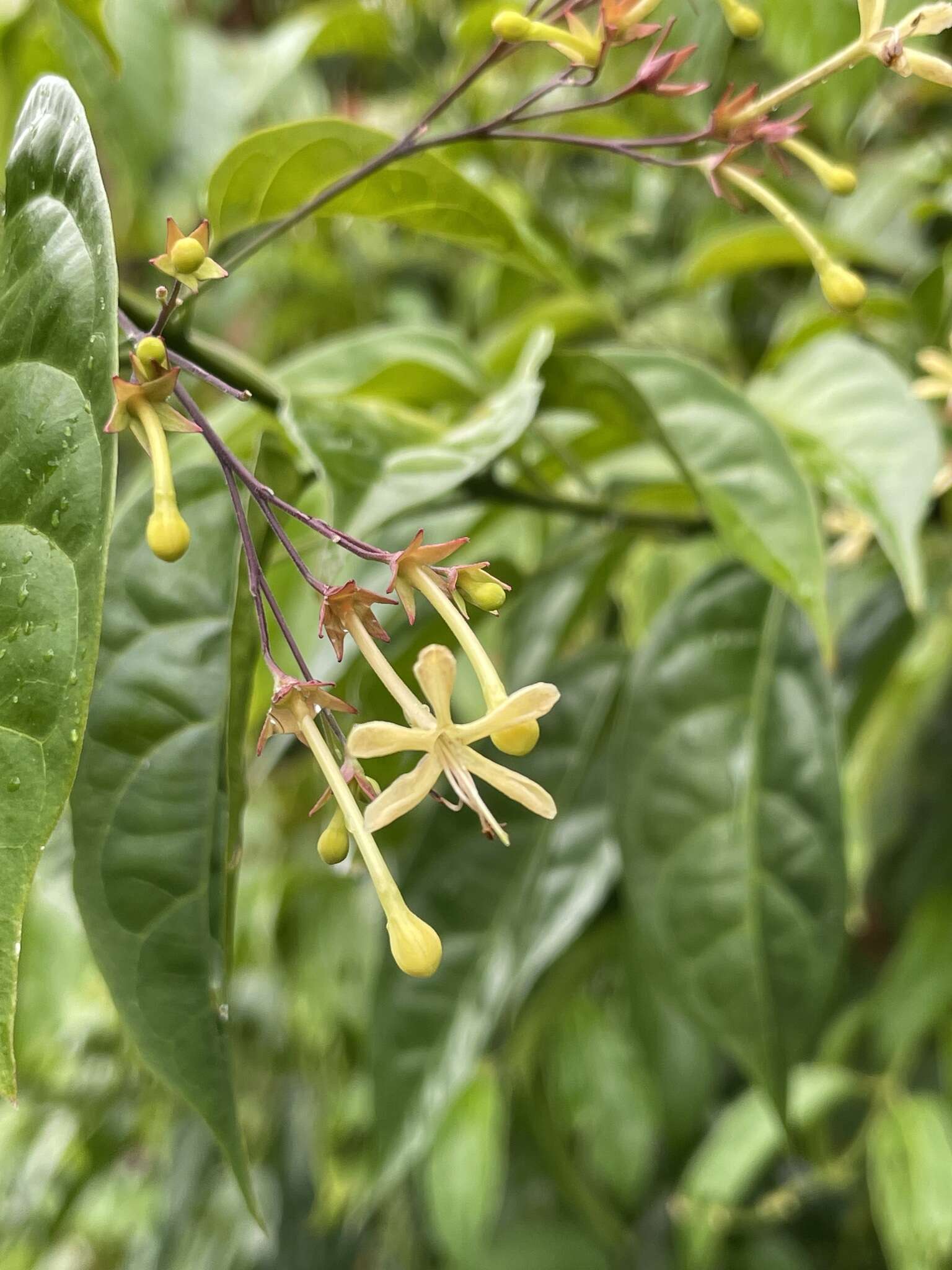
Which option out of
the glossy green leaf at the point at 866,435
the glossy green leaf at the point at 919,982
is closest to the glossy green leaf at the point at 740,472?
the glossy green leaf at the point at 866,435

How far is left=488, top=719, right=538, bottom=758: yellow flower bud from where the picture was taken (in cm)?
22

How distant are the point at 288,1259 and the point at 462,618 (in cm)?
99

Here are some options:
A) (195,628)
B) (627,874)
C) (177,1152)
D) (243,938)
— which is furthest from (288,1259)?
(195,628)

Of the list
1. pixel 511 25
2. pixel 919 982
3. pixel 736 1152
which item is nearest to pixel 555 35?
pixel 511 25

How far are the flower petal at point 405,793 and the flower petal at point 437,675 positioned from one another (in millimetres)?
10

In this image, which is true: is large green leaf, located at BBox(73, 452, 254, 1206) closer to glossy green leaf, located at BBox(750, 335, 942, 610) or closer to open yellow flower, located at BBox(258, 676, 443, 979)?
open yellow flower, located at BBox(258, 676, 443, 979)

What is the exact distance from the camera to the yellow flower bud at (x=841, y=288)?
0.31 meters

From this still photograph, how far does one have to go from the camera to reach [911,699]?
67 cm

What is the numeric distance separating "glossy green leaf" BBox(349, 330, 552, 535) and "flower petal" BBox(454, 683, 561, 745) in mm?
122

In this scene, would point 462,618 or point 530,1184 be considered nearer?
point 462,618

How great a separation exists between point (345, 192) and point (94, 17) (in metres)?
0.10

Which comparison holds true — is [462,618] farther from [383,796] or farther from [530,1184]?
[530,1184]

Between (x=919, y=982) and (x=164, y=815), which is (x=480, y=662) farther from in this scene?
(x=919, y=982)

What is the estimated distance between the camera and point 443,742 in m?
0.23
